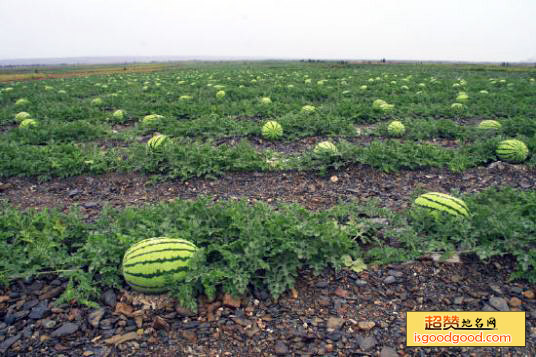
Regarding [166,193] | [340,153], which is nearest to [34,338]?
[166,193]

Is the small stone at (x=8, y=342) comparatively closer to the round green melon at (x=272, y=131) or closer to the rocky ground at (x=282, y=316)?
the rocky ground at (x=282, y=316)

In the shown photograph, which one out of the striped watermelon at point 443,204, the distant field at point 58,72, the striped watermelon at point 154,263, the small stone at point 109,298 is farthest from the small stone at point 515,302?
the distant field at point 58,72

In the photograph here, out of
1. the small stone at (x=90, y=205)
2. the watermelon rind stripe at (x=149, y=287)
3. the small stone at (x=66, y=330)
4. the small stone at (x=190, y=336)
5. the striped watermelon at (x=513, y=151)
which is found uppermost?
the striped watermelon at (x=513, y=151)

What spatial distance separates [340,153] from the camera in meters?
5.68

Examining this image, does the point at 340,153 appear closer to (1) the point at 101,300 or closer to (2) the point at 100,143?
(1) the point at 101,300

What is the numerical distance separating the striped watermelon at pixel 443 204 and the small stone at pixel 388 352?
5.26ft

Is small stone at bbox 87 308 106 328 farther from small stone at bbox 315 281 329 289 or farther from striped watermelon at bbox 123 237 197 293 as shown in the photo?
small stone at bbox 315 281 329 289

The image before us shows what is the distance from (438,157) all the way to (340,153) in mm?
1572

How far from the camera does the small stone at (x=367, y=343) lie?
247 centimetres

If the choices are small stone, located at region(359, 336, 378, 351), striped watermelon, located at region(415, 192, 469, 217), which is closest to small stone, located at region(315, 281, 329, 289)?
small stone, located at region(359, 336, 378, 351)

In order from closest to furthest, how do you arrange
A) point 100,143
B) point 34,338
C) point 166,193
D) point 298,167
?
point 34,338 < point 166,193 < point 298,167 < point 100,143

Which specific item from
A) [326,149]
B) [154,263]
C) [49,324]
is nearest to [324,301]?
[154,263]

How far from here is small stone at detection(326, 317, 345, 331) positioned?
2.63 meters

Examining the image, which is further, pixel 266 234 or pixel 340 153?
pixel 340 153
